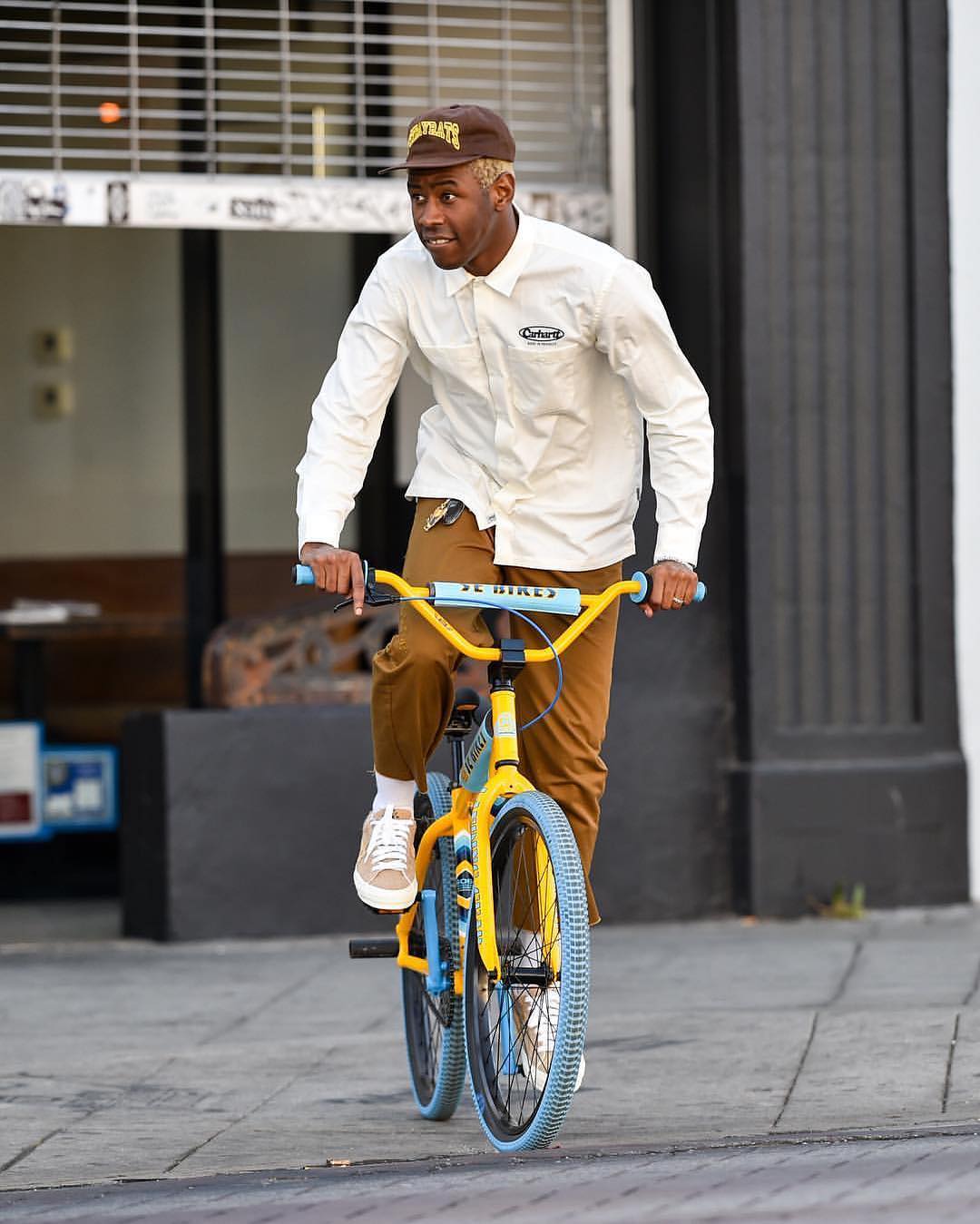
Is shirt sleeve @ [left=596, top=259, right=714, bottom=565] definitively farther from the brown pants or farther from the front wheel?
the front wheel

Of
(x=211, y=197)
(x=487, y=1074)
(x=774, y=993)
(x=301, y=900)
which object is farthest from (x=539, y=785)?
(x=211, y=197)

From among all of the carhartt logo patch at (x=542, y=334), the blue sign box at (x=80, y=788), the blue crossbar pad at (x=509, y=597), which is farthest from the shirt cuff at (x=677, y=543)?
the blue sign box at (x=80, y=788)

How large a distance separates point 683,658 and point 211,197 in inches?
87.9

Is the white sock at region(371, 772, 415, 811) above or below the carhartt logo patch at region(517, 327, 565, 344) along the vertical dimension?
below

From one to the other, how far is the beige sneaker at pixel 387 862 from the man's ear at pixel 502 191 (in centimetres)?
126

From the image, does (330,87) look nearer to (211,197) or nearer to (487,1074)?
(211,197)

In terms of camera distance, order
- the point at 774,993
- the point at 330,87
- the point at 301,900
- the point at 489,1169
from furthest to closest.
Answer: the point at 330,87 < the point at 301,900 < the point at 774,993 < the point at 489,1169

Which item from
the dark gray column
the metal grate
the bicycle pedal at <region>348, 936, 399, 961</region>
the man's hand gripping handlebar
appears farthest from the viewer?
the dark gray column

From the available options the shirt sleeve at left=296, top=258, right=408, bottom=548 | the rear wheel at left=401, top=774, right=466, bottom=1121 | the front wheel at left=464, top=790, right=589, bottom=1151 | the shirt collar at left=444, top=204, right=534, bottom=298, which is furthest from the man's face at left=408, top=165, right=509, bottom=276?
the rear wheel at left=401, top=774, right=466, bottom=1121

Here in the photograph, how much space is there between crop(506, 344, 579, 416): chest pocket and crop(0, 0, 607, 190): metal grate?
296 centimetres

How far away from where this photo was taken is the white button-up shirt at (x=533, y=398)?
421 cm

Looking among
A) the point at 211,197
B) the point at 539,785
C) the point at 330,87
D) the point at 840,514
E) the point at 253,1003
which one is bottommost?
the point at 253,1003

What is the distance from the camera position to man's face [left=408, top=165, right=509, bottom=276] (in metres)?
4.05

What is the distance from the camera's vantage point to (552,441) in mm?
4332
